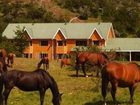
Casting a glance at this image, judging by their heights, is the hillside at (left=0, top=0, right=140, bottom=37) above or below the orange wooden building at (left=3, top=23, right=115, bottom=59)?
above

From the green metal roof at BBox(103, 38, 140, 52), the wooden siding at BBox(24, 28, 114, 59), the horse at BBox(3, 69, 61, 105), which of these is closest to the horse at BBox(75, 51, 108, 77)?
the horse at BBox(3, 69, 61, 105)

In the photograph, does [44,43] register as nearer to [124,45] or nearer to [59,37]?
[59,37]

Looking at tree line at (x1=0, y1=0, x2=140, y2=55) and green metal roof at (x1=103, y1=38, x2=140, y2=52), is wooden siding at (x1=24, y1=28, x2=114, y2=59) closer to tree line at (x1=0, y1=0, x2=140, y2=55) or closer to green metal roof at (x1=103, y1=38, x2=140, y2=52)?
green metal roof at (x1=103, y1=38, x2=140, y2=52)

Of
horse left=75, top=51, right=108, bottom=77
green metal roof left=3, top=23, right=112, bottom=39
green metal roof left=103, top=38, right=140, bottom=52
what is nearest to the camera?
horse left=75, top=51, right=108, bottom=77

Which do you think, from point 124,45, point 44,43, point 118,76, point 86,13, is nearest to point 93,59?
point 118,76

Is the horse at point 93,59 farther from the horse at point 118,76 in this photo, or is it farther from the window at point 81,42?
the window at point 81,42

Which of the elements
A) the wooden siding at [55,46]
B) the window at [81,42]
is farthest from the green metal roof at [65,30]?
the window at [81,42]

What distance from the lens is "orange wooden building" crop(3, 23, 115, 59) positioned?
75.4m

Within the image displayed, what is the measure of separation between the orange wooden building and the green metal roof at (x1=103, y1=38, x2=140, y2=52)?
1.36m

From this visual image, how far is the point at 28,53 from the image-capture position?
253 feet

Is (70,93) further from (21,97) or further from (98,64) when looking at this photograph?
(98,64)

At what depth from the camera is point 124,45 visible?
2854 inches

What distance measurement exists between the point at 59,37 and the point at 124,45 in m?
11.8

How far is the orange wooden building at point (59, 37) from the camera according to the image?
247 ft
